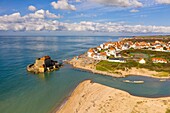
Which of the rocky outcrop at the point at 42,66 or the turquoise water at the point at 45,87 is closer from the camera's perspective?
the turquoise water at the point at 45,87

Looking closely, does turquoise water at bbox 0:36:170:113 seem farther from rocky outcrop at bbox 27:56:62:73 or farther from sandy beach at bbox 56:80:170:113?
sandy beach at bbox 56:80:170:113

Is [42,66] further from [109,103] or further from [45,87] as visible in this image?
[109,103]

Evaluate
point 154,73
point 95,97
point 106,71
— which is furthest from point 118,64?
point 95,97

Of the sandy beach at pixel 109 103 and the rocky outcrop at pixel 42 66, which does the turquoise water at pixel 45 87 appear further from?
the sandy beach at pixel 109 103

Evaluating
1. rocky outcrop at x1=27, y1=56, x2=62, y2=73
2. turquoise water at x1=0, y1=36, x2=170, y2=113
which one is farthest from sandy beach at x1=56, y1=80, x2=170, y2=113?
rocky outcrop at x1=27, y1=56, x2=62, y2=73

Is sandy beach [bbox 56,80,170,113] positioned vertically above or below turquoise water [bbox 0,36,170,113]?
above

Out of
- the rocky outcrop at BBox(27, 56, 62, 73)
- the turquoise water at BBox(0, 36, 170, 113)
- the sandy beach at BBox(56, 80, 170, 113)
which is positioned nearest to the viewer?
the sandy beach at BBox(56, 80, 170, 113)

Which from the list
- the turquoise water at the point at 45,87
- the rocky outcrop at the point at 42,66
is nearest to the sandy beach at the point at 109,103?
the turquoise water at the point at 45,87

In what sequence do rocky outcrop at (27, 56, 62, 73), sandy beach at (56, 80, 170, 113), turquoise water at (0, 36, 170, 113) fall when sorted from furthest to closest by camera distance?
rocky outcrop at (27, 56, 62, 73) → turquoise water at (0, 36, 170, 113) → sandy beach at (56, 80, 170, 113)
